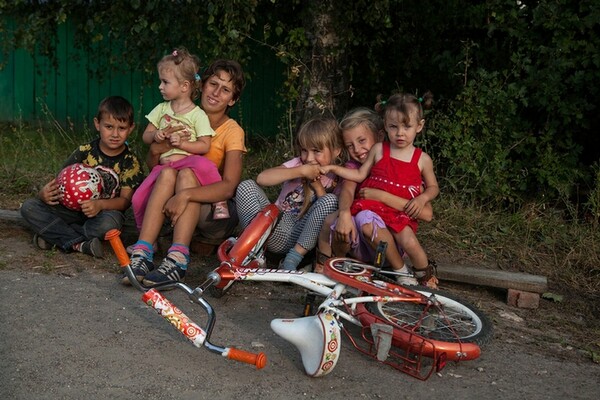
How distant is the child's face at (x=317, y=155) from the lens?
4.55 m

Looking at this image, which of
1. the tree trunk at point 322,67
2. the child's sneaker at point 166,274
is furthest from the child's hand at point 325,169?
the tree trunk at point 322,67

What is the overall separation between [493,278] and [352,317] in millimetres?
1332

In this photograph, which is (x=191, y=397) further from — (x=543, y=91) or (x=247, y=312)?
(x=543, y=91)

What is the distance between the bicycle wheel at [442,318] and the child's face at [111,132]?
2.09m

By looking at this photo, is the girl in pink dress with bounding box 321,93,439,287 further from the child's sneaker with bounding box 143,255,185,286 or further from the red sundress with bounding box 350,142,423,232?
the child's sneaker with bounding box 143,255,185,286

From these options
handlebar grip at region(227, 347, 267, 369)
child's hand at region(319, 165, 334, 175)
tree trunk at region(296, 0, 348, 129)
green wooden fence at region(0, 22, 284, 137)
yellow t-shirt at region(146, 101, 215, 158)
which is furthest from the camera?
green wooden fence at region(0, 22, 284, 137)

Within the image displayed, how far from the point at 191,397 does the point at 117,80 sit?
8145mm

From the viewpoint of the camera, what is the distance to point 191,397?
3.14 meters

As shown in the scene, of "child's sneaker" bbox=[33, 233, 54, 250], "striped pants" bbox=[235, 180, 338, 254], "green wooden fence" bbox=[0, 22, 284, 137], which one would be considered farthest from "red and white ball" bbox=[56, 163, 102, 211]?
"green wooden fence" bbox=[0, 22, 284, 137]

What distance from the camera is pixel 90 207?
4.87 m

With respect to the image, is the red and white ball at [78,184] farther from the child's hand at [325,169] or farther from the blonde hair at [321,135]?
the child's hand at [325,169]

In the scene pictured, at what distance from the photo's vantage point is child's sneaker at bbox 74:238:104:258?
4.85 meters

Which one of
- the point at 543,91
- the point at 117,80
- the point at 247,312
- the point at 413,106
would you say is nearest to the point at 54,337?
the point at 247,312

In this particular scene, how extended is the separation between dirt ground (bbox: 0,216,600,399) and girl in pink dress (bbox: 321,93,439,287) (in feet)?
1.81
